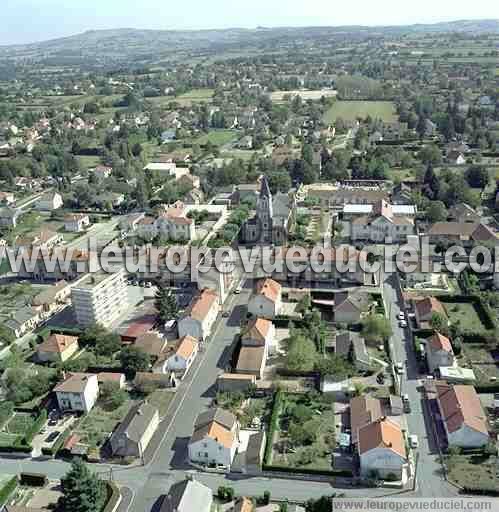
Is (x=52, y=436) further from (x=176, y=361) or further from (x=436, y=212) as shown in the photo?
(x=436, y=212)

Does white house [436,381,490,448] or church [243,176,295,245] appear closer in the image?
white house [436,381,490,448]

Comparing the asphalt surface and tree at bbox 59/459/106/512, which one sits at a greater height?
tree at bbox 59/459/106/512

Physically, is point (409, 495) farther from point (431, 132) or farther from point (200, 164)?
point (431, 132)

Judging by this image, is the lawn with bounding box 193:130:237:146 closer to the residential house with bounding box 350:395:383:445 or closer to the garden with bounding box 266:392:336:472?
the garden with bounding box 266:392:336:472

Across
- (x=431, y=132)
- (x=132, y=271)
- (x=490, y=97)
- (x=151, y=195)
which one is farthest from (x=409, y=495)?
(x=490, y=97)

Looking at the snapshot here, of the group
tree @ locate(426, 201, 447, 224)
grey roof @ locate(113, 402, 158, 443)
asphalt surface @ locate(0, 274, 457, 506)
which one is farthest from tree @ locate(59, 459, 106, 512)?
tree @ locate(426, 201, 447, 224)

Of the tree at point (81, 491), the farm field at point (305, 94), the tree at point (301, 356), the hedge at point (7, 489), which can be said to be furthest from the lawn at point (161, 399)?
the farm field at point (305, 94)

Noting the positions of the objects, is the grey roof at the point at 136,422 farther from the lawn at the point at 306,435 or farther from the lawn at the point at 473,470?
the lawn at the point at 473,470
